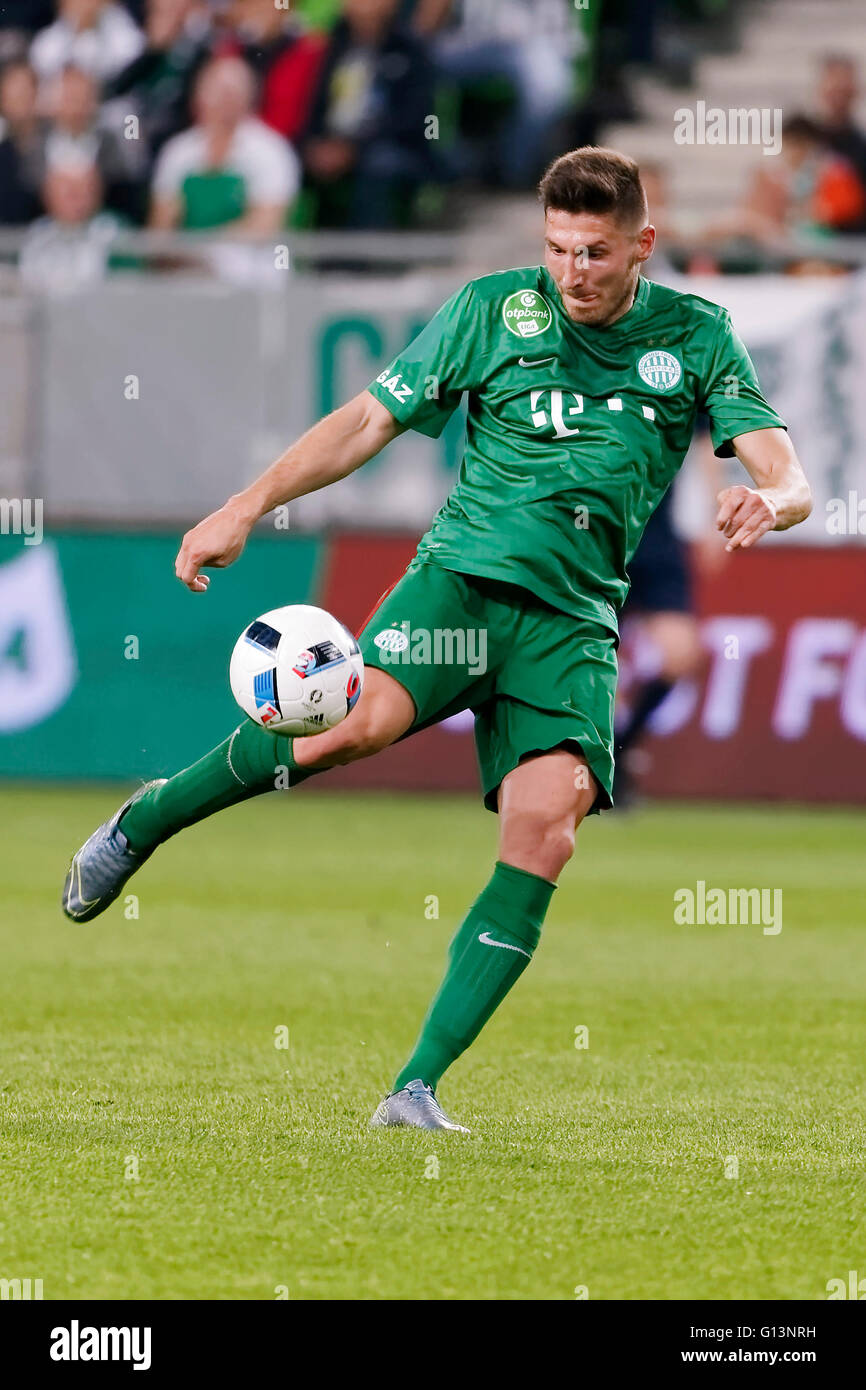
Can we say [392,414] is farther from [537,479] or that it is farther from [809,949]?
[809,949]

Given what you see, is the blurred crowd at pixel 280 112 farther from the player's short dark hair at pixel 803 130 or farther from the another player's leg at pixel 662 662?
the another player's leg at pixel 662 662

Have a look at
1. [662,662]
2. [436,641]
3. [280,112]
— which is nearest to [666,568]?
[662,662]

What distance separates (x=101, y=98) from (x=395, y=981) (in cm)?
1072

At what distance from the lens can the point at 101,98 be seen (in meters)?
16.6

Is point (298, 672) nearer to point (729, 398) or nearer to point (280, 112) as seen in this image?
point (729, 398)

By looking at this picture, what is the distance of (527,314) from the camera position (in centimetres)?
526

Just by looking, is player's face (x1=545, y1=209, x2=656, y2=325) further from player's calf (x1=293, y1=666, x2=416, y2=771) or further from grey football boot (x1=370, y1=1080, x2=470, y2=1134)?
grey football boot (x1=370, y1=1080, x2=470, y2=1134)

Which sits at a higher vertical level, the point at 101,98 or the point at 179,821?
the point at 101,98

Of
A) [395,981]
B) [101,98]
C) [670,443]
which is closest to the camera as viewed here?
[670,443]

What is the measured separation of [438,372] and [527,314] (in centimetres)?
24

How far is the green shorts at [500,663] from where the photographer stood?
16.9 feet

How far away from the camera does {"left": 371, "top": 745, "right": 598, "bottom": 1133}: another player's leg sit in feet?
16.6

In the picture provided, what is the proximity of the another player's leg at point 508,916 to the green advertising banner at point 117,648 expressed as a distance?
8.33 meters

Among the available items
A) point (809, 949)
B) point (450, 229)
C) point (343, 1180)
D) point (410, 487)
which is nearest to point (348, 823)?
point (410, 487)
